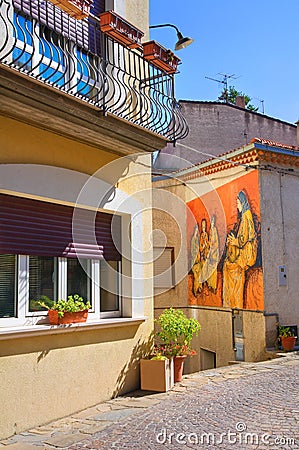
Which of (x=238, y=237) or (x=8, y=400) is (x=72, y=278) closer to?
(x=8, y=400)

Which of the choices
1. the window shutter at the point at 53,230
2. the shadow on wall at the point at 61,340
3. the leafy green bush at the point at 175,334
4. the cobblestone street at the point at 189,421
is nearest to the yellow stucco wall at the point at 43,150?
the window shutter at the point at 53,230

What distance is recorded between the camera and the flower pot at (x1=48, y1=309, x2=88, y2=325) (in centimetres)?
670

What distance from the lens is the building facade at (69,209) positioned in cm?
602

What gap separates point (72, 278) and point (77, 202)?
3.59ft

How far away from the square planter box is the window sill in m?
0.66

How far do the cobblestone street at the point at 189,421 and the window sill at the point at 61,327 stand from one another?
1072 mm

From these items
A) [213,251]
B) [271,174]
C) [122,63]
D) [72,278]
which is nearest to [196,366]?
[213,251]

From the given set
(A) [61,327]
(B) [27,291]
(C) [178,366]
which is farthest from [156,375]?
(B) [27,291]

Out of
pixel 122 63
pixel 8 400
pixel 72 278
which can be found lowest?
pixel 8 400

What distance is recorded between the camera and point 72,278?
290 inches

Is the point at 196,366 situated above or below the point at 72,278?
below

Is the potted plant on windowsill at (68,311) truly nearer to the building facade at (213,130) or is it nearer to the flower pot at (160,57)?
the flower pot at (160,57)

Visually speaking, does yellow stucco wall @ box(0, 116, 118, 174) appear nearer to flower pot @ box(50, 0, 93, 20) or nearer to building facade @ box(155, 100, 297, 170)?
flower pot @ box(50, 0, 93, 20)

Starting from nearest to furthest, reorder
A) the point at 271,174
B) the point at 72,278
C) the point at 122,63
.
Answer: the point at 72,278 < the point at 122,63 < the point at 271,174
